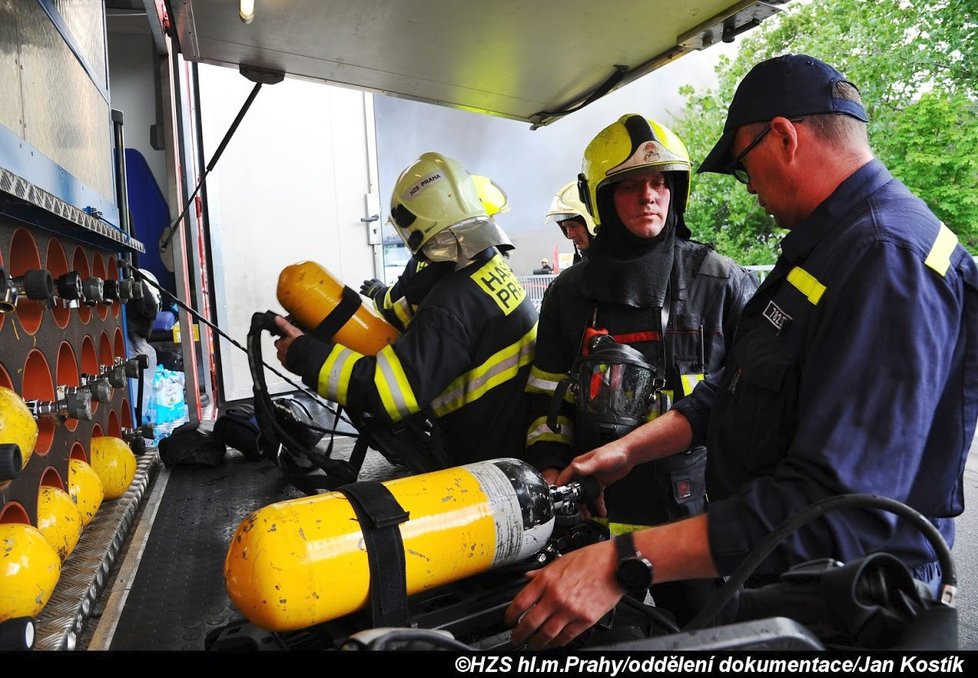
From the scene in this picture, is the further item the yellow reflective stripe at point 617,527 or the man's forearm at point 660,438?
the yellow reflective stripe at point 617,527

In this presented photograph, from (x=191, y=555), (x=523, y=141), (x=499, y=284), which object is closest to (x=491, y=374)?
(x=499, y=284)

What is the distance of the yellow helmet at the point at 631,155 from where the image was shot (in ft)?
A: 7.39

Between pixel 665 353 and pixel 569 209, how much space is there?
8.98 ft

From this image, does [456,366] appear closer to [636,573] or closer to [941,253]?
[636,573]

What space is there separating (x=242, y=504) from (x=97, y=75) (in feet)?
6.51

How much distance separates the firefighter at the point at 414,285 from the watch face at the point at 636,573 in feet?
5.75

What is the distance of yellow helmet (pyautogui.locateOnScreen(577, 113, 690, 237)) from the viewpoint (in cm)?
225

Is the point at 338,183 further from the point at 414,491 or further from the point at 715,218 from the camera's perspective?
the point at 715,218

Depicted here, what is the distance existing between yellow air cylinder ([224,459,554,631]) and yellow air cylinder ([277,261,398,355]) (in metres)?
1.29

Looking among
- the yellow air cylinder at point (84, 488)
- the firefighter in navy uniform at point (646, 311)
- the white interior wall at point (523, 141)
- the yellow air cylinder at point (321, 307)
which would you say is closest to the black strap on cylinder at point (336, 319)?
the yellow air cylinder at point (321, 307)

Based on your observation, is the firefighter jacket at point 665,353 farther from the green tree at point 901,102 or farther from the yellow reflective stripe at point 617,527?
the green tree at point 901,102

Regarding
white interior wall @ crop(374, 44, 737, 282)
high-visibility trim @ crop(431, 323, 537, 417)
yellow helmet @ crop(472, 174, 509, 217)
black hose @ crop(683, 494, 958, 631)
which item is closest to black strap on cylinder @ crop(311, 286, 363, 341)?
high-visibility trim @ crop(431, 323, 537, 417)

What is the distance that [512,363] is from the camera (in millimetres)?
2562

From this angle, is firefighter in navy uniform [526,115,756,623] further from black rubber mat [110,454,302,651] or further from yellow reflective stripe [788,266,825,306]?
black rubber mat [110,454,302,651]
